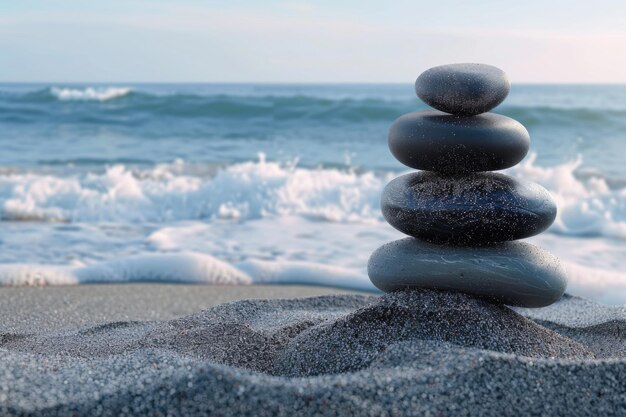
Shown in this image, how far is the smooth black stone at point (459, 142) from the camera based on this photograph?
2588mm

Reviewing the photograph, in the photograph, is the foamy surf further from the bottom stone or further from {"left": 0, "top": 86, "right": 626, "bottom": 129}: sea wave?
{"left": 0, "top": 86, "right": 626, "bottom": 129}: sea wave

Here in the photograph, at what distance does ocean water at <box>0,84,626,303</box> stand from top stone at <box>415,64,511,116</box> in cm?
244

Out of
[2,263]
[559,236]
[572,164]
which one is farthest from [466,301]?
[572,164]

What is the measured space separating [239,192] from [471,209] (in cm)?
579

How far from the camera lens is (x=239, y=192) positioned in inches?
320

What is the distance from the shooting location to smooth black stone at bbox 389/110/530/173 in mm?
2588

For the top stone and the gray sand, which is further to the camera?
the top stone

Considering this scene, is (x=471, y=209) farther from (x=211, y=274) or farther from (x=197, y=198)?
(x=197, y=198)

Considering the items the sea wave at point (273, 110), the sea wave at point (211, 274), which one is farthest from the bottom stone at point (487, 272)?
the sea wave at point (273, 110)

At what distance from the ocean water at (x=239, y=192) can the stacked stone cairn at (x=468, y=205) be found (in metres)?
2.33

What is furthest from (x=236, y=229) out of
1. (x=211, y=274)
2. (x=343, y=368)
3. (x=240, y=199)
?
(x=343, y=368)

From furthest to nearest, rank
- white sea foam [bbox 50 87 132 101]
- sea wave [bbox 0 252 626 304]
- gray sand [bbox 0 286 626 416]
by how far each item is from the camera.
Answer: white sea foam [bbox 50 87 132 101], sea wave [bbox 0 252 626 304], gray sand [bbox 0 286 626 416]

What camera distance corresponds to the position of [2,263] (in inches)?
205

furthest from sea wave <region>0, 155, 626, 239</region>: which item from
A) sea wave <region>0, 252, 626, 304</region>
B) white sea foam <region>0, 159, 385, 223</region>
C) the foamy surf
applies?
the foamy surf
